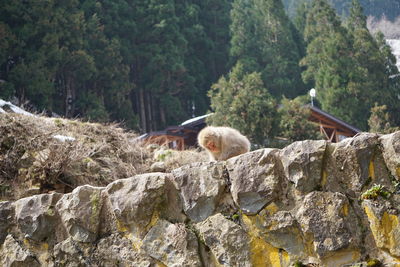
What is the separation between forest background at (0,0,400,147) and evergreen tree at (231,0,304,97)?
0.06 meters

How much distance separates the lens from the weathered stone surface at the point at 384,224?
11.8 ft

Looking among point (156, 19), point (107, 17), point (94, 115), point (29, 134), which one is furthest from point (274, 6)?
point (29, 134)

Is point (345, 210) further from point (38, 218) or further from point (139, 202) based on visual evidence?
point (38, 218)

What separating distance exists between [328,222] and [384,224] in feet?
0.99

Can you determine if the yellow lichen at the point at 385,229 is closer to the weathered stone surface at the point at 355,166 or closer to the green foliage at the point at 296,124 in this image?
the weathered stone surface at the point at 355,166

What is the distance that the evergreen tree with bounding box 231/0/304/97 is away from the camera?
1310 inches

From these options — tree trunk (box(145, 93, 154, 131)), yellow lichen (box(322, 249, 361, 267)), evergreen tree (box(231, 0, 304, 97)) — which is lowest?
yellow lichen (box(322, 249, 361, 267))

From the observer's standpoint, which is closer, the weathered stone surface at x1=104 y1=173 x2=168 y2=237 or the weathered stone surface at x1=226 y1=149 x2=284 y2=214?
the weathered stone surface at x1=226 y1=149 x2=284 y2=214

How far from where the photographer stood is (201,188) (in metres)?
4.09

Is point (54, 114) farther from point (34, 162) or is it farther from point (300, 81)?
point (34, 162)

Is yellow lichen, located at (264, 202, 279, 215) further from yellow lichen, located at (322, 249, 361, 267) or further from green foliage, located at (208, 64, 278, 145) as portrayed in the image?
green foliage, located at (208, 64, 278, 145)

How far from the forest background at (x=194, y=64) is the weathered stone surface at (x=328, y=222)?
1753 centimetres

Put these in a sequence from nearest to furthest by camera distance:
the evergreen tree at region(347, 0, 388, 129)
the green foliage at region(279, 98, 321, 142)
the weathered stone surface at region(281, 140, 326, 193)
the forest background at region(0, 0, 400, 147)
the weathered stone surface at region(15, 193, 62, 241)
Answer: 1. the weathered stone surface at region(281, 140, 326, 193)
2. the weathered stone surface at region(15, 193, 62, 241)
3. the green foliage at region(279, 98, 321, 142)
4. the forest background at region(0, 0, 400, 147)
5. the evergreen tree at region(347, 0, 388, 129)

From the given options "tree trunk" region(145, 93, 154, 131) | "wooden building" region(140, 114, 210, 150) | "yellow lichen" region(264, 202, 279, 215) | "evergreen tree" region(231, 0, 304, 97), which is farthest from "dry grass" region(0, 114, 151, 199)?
"evergreen tree" region(231, 0, 304, 97)
